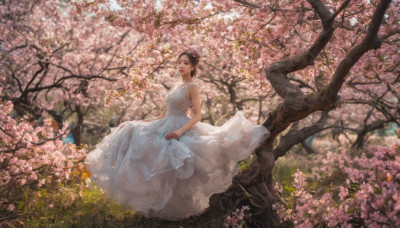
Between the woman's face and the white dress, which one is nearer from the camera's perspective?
the white dress

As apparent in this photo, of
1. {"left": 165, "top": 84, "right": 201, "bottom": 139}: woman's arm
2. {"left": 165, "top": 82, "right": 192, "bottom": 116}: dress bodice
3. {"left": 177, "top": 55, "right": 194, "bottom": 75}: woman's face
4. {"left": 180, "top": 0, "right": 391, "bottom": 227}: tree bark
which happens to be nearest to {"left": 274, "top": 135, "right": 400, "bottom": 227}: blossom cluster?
{"left": 180, "top": 0, "right": 391, "bottom": 227}: tree bark

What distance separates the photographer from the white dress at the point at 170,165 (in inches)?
111

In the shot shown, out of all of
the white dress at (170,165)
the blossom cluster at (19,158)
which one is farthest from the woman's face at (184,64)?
the blossom cluster at (19,158)

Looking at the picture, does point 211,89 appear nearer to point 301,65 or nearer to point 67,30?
point 67,30

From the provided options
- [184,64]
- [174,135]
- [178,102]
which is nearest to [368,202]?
[174,135]

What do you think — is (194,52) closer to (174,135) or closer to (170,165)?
(174,135)

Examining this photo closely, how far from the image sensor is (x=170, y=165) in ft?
9.20

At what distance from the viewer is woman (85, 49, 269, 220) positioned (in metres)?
2.83

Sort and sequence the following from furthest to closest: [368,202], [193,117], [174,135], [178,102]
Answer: [178,102], [193,117], [174,135], [368,202]

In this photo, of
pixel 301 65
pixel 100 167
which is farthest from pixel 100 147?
pixel 301 65

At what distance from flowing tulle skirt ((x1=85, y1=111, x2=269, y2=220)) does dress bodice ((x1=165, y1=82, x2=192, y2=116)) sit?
0.39 m

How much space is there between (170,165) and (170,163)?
0.06ft

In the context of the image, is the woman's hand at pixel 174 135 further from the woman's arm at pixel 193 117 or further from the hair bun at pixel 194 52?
the hair bun at pixel 194 52

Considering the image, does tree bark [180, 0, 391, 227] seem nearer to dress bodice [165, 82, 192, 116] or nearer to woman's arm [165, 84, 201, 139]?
woman's arm [165, 84, 201, 139]
